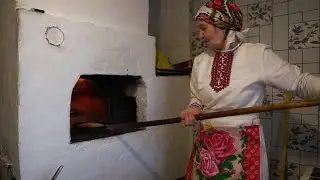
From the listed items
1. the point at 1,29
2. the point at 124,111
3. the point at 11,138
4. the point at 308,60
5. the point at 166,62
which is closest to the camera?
the point at 11,138

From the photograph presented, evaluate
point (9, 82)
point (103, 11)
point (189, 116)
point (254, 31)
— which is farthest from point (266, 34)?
point (9, 82)

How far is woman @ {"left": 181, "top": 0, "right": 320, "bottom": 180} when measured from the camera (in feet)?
3.78

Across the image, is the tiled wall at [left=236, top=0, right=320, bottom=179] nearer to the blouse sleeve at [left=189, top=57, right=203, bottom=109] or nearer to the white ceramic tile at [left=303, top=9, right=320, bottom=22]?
the white ceramic tile at [left=303, top=9, right=320, bottom=22]

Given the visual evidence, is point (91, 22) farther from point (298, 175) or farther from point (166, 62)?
point (298, 175)

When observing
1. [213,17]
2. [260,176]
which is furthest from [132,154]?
[213,17]

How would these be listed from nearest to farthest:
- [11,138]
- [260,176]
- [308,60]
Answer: [260,176] < [11,138] < [308,60]

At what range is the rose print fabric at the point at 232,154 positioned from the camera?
116 cm

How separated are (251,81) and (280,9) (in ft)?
2.70

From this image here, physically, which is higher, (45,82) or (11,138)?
(45,82)

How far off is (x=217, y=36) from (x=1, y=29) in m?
1.08

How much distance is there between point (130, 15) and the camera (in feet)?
5.44

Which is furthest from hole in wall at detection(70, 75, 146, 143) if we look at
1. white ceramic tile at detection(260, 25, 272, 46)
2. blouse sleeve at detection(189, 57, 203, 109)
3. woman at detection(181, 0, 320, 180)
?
white ceramic tile at detection(260, 25, 272, 46)

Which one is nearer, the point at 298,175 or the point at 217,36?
the point at 217,36

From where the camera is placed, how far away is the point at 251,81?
116 cm
